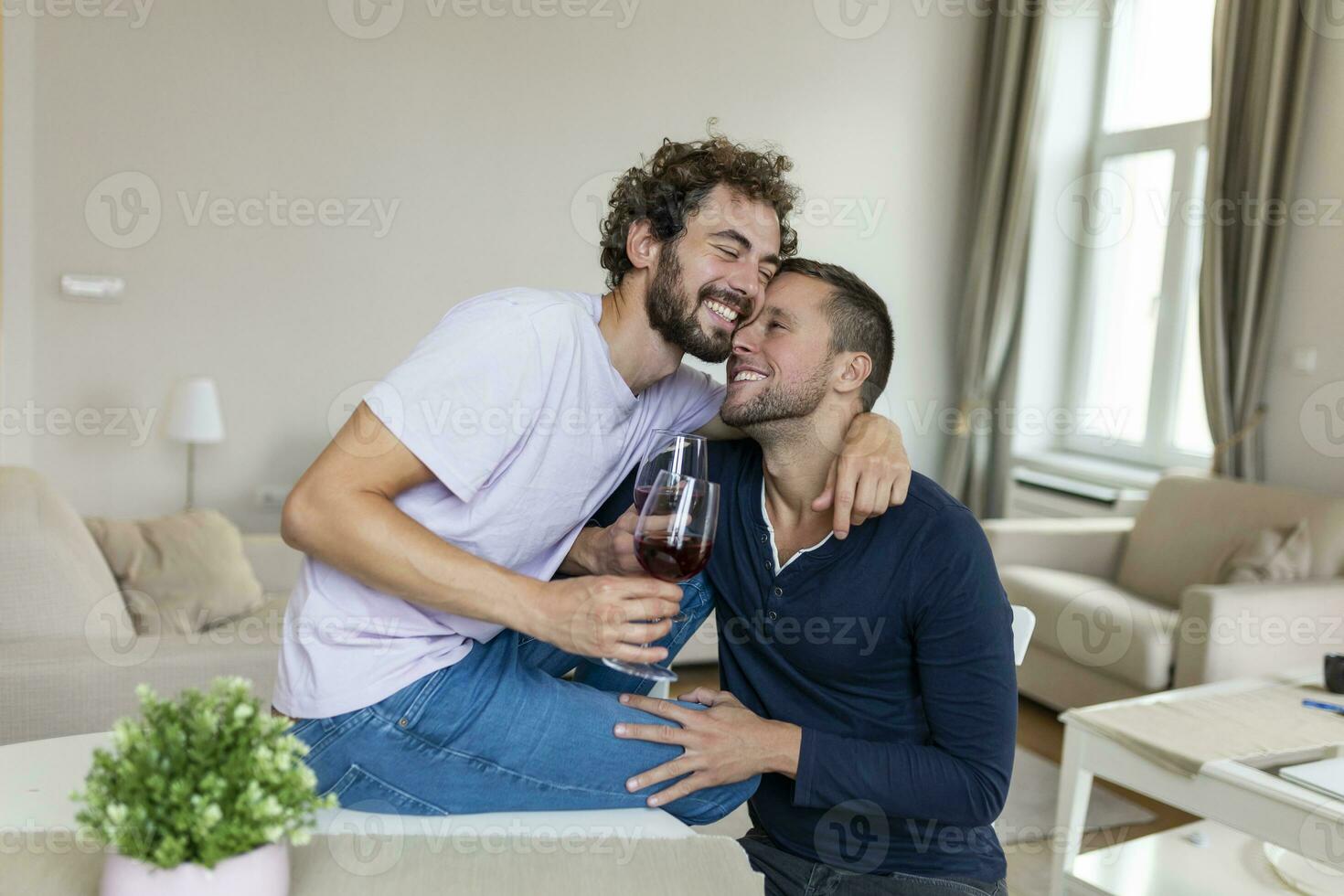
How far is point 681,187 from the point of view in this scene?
5.53 ft

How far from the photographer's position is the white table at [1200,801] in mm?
1980

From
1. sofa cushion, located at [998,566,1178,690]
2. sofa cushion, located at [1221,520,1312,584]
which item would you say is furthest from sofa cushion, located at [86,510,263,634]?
sofa cushion, located at [1221,520,1312,584]

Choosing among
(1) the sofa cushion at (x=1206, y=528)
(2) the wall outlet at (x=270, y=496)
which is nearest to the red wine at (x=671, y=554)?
(1) the sofa cushion at (x=1206, y=528)

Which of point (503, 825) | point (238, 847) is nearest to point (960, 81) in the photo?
point (503, 825)

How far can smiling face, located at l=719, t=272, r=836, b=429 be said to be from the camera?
1688mm

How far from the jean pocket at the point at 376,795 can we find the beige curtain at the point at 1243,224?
373 centimetres

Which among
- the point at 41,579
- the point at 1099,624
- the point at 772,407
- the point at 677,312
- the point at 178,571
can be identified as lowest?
the point at 1099,624

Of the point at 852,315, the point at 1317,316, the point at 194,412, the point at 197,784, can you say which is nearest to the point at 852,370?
the point at 852,315

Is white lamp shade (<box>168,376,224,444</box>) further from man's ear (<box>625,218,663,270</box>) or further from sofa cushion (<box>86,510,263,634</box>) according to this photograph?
man's ear (<box>625,218,663,270</box>)

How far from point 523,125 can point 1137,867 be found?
3.49 meters

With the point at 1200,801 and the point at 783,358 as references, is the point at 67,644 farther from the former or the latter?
the point at 1200,801

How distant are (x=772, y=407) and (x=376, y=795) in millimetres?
771

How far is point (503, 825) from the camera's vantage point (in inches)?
49.6

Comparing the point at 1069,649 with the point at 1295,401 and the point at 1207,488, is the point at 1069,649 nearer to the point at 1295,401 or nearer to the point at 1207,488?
the point at 1207,488
